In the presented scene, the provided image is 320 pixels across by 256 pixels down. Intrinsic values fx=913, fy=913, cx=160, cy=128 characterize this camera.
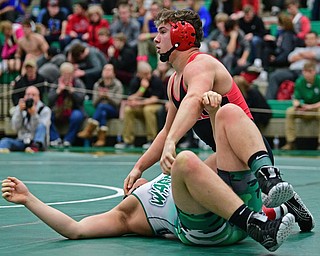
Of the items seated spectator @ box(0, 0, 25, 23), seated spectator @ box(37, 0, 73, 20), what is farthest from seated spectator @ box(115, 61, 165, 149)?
seated spectator @ box(0, 0, 25, 23)

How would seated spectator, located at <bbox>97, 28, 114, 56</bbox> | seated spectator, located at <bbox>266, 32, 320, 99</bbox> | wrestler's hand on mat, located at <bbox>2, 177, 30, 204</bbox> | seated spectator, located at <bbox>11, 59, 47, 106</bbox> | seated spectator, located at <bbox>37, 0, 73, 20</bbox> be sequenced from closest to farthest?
1. wrestler's hand on mat, located at <bbox>2, 177, 30, 204</bbox>
2. seated spectator, located at <bbox>266, 32, 320, 99</bbox>
3. seated spectator, located at <bbox>11, 59, 47, 106</bbox>
4. seated spectator, located at <bbox>97, 28, 114, 56</bbox>
5. seated spectator, located at <bbox>37, 0, 73, 20</bbox>

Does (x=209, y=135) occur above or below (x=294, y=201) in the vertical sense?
above

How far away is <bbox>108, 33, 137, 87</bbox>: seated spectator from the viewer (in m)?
16.9

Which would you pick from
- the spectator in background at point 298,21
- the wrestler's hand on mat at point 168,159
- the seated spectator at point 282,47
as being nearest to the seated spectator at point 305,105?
the seated spectator at point 282,47

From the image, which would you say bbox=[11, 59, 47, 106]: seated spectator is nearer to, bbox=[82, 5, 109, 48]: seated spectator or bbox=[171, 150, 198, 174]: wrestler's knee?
bbox=[82, 5, 109, 48]: seated spectator

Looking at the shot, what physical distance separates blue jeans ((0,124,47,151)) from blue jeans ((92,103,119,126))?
146cm

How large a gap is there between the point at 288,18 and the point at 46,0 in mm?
6011

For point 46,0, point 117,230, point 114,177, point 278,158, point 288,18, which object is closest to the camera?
point 117,230

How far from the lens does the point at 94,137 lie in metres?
16.2

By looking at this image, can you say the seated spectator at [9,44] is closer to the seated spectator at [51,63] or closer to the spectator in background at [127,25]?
the seated spectator at [51,63]

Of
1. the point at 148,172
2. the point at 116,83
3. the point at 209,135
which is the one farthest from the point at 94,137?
the point at 209,135

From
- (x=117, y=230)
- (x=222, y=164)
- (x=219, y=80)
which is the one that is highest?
(x=219, y=80)

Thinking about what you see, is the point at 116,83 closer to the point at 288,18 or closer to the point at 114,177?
the point at 288,18

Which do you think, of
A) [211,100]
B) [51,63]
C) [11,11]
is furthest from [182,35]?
[11,11]
